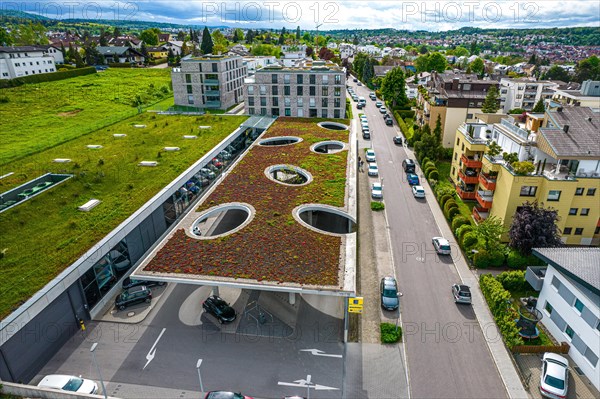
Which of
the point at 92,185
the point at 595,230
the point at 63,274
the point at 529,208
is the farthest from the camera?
the point at 92,185

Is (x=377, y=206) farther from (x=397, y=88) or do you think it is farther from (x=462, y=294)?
(x=397, y=88)

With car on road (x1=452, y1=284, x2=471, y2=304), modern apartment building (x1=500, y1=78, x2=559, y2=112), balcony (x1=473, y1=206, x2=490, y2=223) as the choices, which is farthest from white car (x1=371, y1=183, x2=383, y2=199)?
modern apartment building (x1=500, y1=78, x2=559, y2=112)

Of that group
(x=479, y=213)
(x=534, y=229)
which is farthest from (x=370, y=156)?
(x=534, y=229)

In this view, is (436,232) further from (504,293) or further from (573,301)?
(573,301)

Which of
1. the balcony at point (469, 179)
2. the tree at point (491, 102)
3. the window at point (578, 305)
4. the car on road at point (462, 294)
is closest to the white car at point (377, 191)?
the balcony at point (469, 179)

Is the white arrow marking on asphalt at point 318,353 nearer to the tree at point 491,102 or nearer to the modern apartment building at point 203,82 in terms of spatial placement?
the tree at point 491,102

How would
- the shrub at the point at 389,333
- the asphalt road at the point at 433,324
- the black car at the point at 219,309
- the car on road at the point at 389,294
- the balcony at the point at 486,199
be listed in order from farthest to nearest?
the balcony at the point at 486,199 → the car on road at the point at 389,294 → the black car at the point at 219,309 → the shrub at the point at 389,333 → the asphalt road at the point at 433,324

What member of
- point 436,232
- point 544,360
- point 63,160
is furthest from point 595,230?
point 63,160
